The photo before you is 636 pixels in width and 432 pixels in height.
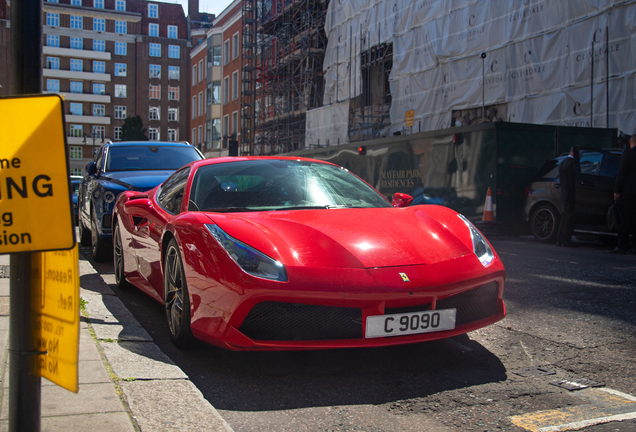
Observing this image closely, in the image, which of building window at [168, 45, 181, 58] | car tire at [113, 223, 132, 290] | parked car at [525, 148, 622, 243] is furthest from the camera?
building window at [168, 45, 181, 58]

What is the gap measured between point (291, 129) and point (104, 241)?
30744mm

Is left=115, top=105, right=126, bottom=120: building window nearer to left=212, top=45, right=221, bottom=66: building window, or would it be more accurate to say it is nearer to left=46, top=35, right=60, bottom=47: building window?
left=46, top=35, right=60, bottom=47: building window

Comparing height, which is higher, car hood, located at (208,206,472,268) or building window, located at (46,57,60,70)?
building window, located at (46,57,60,70)

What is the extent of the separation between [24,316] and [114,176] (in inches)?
258

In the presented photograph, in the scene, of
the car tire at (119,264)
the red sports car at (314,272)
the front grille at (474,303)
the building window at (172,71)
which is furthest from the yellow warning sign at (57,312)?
the building window at (172,71)

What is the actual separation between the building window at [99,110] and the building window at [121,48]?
21.5ft

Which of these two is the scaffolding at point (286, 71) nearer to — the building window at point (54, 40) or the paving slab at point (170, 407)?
the paving slab at point (170, 407)

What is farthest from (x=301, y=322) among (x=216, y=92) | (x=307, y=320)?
(x=216, y=92)

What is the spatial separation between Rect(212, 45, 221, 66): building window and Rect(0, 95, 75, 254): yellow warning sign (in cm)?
5348

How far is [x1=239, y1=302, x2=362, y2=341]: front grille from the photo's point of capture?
124 inches

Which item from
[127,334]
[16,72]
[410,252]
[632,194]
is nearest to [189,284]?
[127,334]

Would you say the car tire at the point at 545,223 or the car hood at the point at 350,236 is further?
the car tire at the point at 545,223

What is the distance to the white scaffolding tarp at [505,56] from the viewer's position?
15438mm

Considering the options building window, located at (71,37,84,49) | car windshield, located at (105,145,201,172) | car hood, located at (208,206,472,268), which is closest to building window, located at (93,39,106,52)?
building window, located at (71,37,84,49)
